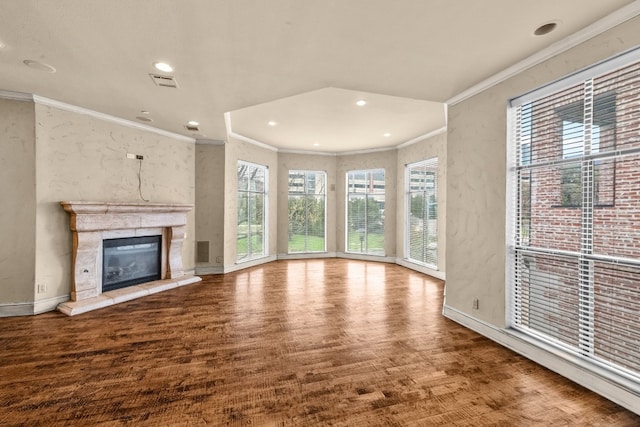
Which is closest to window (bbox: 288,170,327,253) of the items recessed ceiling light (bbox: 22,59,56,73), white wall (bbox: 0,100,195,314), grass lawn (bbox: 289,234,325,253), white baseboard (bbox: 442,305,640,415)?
grass lawn (bbox: 289,234,325,253)

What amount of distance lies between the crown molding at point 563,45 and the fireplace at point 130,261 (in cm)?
552

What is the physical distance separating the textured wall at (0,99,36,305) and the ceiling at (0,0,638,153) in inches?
16.4

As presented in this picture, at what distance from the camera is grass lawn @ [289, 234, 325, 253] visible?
8.35 meters

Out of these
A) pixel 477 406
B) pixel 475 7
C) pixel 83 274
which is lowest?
pixel 477 406

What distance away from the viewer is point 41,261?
3.96 metres

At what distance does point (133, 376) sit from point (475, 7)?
12.8ft

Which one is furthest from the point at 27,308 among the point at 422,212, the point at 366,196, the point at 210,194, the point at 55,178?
the point at 422,212

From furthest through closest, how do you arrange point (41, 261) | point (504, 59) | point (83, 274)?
1. point (83, 274)
2. point (41, 261)
3. point (504, 59)

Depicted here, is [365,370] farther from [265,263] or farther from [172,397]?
[265,263]

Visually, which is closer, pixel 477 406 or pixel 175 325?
pixel 477 406

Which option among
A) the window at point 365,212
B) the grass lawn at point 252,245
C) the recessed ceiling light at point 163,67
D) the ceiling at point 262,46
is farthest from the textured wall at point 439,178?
the recessed ceiling light at point 163,67

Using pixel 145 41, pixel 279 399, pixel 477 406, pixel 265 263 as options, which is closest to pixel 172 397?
pixel 279 399

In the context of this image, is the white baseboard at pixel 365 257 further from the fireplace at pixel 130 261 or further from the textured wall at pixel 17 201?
the textured wall at pixel 17 201

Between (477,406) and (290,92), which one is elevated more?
(290,92)
